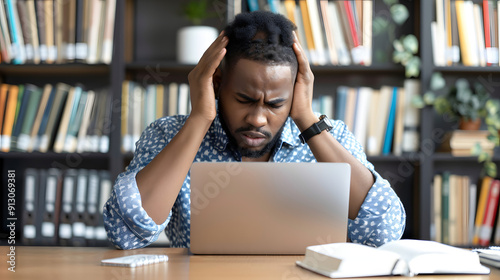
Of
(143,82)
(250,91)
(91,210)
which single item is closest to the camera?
(250,91)

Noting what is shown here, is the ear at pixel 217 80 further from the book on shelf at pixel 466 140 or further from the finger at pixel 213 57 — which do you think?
the book on shelf at pixel 466 140

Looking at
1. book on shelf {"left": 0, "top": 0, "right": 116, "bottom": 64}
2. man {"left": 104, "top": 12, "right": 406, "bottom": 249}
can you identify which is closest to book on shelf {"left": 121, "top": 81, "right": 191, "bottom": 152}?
book on shelf {"left": 0, "top": 0, "right": 116, "bottom": 64}

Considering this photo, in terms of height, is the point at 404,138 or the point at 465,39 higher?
the point at 465,39

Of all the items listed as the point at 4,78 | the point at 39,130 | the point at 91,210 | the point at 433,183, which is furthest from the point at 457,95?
the point at 4,78

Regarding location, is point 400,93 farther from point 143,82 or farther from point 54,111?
point 54,111

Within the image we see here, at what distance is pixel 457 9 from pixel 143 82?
1434mm

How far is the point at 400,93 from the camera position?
2.20m

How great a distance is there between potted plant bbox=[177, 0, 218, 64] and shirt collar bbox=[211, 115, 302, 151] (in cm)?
82

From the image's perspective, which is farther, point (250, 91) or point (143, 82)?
point (143, 82)

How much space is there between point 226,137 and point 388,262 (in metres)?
0.71

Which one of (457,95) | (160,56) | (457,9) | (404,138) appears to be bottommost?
(404,138)

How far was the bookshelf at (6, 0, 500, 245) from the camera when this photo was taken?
217 centimetres

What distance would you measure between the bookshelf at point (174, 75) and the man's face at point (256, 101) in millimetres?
916

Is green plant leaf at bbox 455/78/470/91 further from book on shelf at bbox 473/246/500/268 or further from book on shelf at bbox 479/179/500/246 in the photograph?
book on shelf at bbox 473/246/500/268
